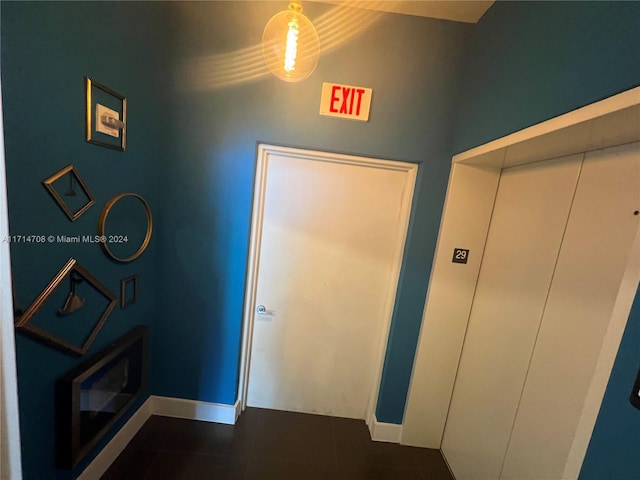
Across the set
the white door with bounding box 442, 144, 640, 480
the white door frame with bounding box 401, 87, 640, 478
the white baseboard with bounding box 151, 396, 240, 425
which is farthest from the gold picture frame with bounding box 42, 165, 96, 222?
the white door with bounding box 442, 144, 640, 480

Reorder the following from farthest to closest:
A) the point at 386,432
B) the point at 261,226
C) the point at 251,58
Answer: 1. the point at 386,432
2. the point at 261,226
3. the point at 251,58

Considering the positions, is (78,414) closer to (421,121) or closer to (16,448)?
(16,448)

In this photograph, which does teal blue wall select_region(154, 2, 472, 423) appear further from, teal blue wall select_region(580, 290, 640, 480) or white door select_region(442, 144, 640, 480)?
teal blue wall select_region(580, 290, 640, 480)

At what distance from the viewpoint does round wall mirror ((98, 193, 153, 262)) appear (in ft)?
4.33

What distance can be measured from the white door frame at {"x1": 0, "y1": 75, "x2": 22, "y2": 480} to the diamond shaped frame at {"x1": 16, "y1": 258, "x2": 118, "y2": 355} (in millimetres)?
98

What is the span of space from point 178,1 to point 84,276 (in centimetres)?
160

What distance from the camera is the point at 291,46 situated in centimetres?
114

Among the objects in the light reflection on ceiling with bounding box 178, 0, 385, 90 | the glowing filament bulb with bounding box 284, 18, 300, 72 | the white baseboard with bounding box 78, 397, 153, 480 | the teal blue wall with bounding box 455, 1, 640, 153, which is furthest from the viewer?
the light reflection on ceiling with bounding box 178, 0, 385, 90

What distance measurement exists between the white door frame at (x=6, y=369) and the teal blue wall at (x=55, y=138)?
88 mm

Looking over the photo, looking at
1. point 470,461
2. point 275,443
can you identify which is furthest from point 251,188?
point 470,461

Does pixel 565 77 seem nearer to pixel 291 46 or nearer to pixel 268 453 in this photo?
pixel 291 46

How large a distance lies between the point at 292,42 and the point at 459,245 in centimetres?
145

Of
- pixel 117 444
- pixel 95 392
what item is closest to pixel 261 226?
pixel 95 392

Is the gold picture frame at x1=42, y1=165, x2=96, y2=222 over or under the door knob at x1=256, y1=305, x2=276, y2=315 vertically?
over
